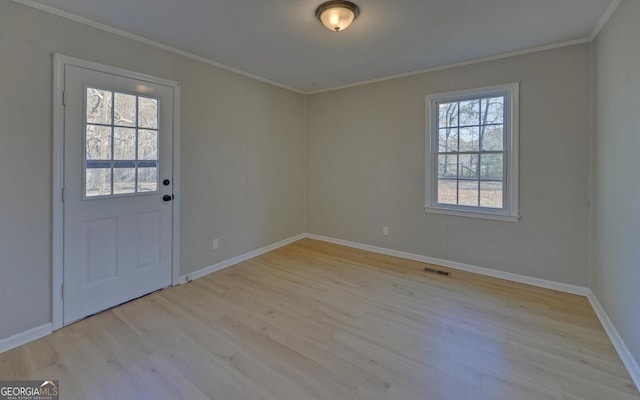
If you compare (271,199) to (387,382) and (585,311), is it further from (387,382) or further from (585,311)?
(585,311)

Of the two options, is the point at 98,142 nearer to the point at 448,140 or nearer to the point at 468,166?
the point at 448,140

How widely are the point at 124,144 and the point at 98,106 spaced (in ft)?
1.17

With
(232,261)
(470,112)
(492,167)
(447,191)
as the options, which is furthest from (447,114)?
(232,261)

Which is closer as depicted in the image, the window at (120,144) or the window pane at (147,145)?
the window at (120,144)

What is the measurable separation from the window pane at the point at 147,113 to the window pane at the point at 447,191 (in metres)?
3.39

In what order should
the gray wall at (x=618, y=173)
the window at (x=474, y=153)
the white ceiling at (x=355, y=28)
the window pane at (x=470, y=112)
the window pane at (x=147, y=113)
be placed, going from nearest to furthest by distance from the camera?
the gray wall at (x=618, y=173), the white ceiling at (x=355, y=28), the window pane at (x=147, y=113), the window at (x=474, y=153), the window pane at (x=470, y=112)

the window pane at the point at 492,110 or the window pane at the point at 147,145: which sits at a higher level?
the window pane at the point at 492,110

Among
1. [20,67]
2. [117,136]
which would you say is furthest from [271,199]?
[20,67]

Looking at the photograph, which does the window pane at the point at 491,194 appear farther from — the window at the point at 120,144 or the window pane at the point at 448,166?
the window at the point at 120,144

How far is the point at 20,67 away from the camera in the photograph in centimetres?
209

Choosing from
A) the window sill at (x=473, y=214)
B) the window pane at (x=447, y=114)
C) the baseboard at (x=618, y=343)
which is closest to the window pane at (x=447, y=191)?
the window sill at (x=473, y=214)

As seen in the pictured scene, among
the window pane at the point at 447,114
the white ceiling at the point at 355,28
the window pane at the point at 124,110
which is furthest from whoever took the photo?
the window pane at the point at 447,114

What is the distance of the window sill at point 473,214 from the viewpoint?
328 cm

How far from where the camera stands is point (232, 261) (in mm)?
3803
